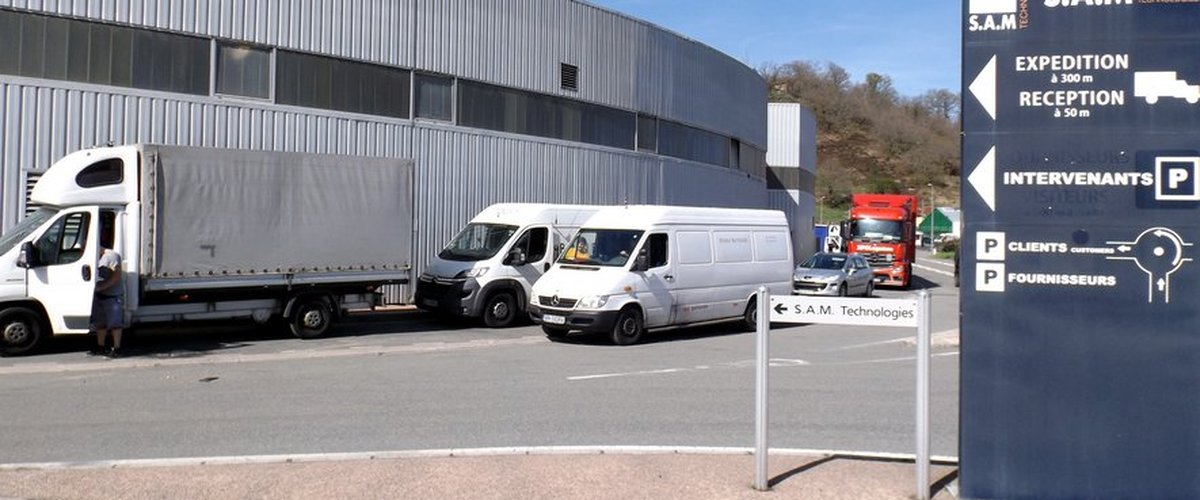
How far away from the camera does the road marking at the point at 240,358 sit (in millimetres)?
12609

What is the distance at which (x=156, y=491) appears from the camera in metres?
6.16

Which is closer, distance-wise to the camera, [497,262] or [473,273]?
[473,273]

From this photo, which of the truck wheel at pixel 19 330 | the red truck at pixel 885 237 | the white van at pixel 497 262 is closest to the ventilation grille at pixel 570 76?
the white van at pixel 497 262

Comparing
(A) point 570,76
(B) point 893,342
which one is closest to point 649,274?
(B) point 893,342

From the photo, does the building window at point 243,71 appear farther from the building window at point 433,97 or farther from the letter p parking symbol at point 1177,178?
the letter p parking symbol at point 1177,178

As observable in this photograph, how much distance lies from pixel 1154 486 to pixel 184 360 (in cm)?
1168

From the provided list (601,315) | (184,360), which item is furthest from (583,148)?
(184,360)

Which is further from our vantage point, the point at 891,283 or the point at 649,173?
the point at 891,283

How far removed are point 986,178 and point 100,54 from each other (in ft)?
52.5

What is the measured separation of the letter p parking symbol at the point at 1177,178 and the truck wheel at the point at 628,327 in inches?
414

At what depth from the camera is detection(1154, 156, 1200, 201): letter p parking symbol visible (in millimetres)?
5504

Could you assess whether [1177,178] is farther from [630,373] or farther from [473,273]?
[473,273]

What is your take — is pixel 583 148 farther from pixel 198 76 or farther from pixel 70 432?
pixel 70 432

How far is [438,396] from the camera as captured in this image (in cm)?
1038
